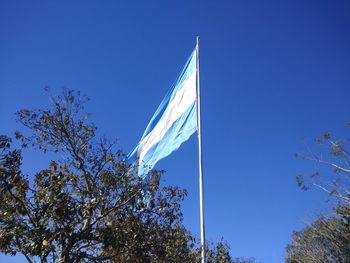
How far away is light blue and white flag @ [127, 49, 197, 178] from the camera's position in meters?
14.1

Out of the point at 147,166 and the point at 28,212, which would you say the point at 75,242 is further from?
the point at 147,166

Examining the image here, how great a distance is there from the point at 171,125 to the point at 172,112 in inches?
23.7

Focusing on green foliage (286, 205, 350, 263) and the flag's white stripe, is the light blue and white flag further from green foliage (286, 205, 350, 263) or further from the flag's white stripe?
green foliage (286, 205, 350, 263)

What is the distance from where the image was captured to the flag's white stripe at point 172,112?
14.7 m

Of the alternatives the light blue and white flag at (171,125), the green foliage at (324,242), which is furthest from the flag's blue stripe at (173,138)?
the green foliage at (324,242)

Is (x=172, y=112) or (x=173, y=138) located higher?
(x=172, y=112)

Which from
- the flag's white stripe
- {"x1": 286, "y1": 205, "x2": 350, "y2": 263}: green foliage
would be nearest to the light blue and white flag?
the flag's white stripe

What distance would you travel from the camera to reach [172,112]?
15258mm

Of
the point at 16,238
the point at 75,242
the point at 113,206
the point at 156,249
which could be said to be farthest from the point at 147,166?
the point at 16,238

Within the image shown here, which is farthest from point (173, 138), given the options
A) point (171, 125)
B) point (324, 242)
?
point (324, 242)

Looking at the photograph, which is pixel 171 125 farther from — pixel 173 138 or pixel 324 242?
Result: pixel 324 242

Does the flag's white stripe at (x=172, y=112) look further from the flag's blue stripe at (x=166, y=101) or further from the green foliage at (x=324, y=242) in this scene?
the green foliage at (x=324, y=242)

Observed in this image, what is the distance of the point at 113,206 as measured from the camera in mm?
13391

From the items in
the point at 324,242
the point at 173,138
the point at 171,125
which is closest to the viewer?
the point at 173,138
